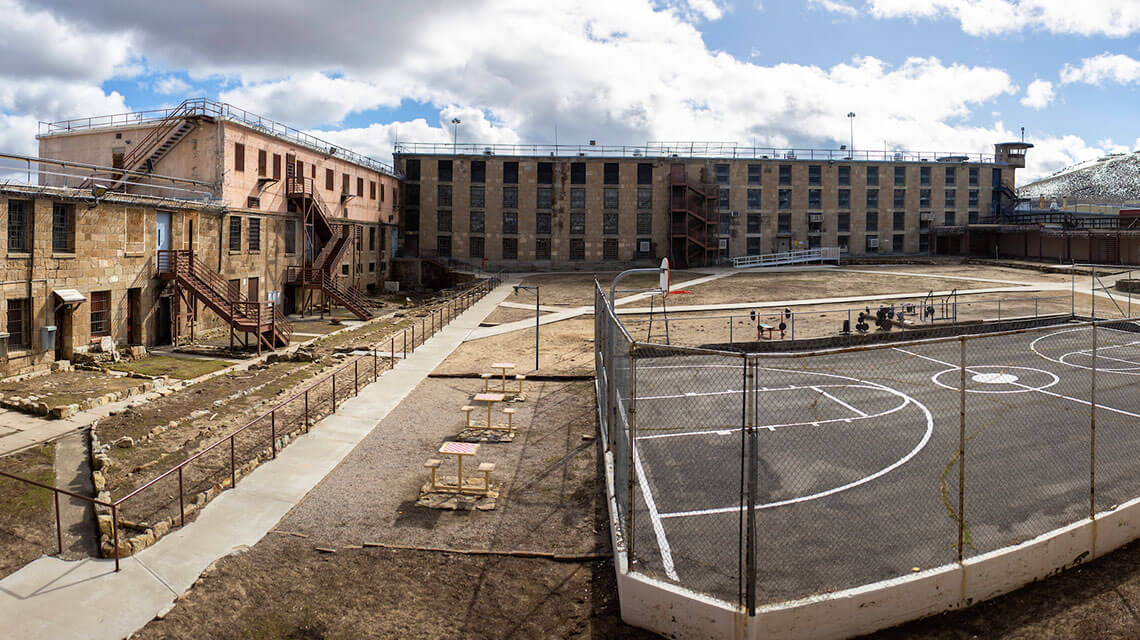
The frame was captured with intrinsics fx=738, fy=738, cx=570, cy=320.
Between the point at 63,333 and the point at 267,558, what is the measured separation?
71.8ft

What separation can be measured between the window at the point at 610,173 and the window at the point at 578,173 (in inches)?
80.0

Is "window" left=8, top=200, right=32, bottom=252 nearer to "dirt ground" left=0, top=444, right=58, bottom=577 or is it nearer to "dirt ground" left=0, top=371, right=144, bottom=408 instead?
"dirt ground" left=0, top=371, right=144, bottom=408

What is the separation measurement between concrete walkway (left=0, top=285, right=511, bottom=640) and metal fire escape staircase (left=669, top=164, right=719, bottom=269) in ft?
200

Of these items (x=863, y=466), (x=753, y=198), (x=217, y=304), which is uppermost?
(x=753, y=198)

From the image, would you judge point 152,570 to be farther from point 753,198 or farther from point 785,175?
point 785,175

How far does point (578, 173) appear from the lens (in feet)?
245

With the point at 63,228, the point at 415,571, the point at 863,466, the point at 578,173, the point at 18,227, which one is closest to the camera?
the point at 415,571

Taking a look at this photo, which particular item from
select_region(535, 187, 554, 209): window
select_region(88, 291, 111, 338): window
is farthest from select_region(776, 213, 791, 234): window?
select_region(88, 291, 111, 338): window

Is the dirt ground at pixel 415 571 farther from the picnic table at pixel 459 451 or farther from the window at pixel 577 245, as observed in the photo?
the window at pixel 577 245

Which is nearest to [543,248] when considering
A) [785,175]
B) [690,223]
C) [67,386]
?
[690,223]

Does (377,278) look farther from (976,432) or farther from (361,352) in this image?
(976,432)

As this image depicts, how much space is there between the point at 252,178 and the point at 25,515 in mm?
32718

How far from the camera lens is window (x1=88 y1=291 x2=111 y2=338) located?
29828 millimetres

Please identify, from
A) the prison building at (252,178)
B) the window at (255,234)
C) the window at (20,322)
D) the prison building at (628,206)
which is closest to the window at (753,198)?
the prison building at (628,206)
